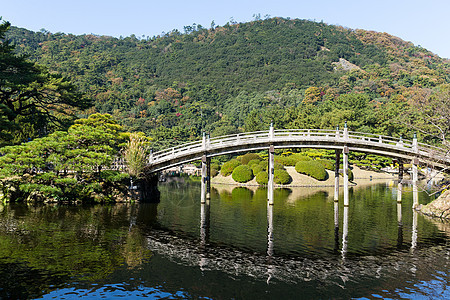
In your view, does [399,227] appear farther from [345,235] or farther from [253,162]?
[253,162]

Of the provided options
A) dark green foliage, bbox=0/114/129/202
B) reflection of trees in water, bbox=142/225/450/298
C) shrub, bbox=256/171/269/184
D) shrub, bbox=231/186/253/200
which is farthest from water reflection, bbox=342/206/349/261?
shrub, bbox=256/171/269/184

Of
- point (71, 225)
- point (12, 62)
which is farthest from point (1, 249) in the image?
point (12, 62)

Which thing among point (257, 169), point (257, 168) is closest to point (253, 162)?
point (257, 168)

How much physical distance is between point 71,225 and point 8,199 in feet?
45.0

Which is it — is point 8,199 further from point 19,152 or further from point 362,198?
point 362,198

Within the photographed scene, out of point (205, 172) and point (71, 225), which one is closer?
point (71, 225)

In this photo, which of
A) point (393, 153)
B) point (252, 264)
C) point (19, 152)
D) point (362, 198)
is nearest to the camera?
point (252, 264)

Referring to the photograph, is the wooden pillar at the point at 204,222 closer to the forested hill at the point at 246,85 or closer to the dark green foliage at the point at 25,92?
the dark green foliage at the point at 25,92

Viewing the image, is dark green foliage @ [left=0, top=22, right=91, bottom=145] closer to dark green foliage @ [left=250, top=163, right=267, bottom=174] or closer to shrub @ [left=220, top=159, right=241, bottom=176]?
shrub @ [left=220, top=159, right=241, bottom=176]

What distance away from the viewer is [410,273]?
57.8 ft

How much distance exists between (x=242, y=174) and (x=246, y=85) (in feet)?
359

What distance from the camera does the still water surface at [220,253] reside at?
15.3m

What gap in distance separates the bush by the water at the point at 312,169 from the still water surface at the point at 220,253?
74.5 feet

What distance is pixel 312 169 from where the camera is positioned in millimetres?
57562
